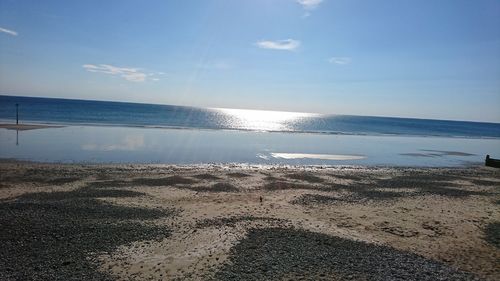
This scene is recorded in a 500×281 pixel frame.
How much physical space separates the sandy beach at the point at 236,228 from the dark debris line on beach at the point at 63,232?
0.12ft

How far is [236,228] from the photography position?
13.4 meters

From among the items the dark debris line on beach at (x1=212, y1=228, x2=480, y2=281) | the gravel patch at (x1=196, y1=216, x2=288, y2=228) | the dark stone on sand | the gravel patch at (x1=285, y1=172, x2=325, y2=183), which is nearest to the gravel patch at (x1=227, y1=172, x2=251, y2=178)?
the gravel patch at (x1=285, y1=172, x2=325, y2=183)

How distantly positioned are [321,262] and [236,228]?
3.95 m

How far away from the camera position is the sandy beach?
32.4 ft

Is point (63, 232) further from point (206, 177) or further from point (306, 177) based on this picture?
point (306, 177)

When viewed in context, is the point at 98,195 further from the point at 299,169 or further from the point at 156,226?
the point at 299,169

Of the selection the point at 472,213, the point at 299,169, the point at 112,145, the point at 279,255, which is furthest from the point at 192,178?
the point at 112,145

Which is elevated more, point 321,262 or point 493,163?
point 493,163

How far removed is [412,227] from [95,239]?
11929 millimetres

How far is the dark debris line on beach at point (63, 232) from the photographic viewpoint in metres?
9.43

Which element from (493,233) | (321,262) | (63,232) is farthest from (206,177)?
(493,233)

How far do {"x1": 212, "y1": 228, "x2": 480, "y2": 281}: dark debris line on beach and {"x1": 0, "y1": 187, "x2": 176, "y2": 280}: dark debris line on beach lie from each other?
3.26m

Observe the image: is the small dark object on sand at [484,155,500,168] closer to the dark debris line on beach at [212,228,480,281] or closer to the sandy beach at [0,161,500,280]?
the sandy beach at [0,161,500,280]

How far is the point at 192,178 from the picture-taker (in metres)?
23.2
